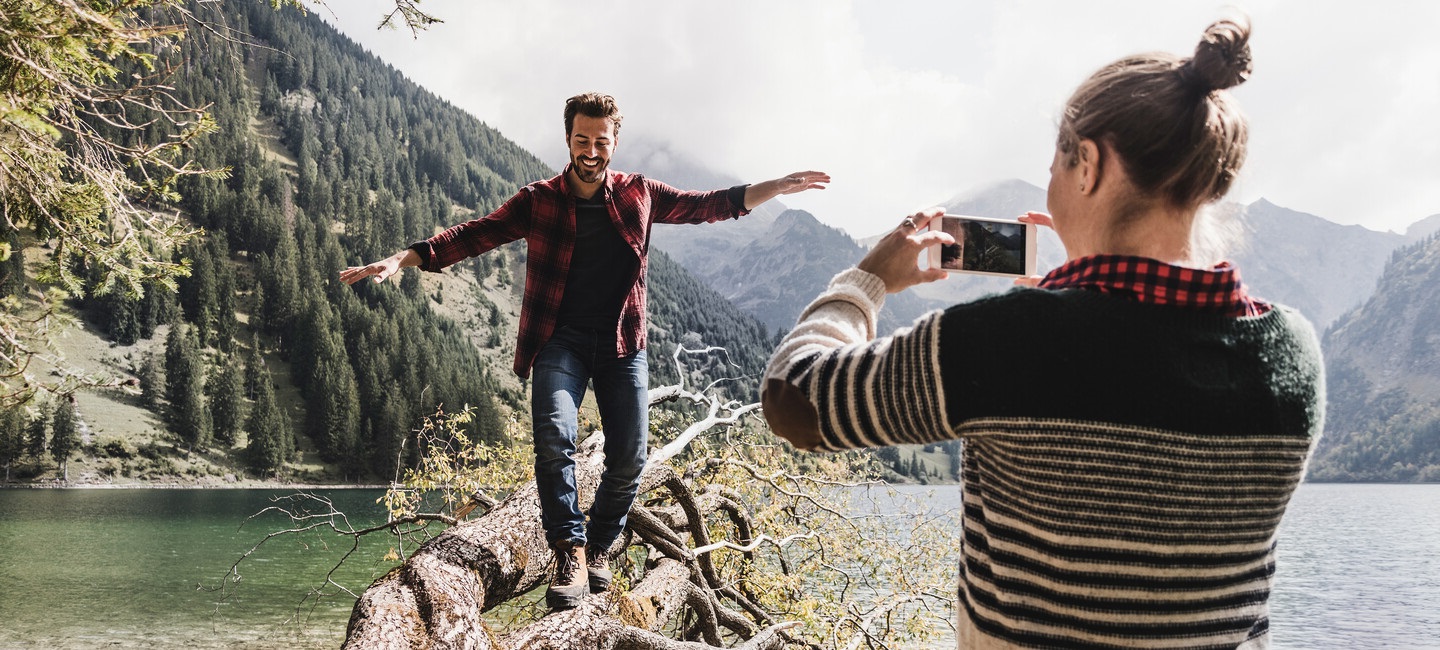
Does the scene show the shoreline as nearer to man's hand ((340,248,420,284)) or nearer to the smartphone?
man's hand ((340,248,420,284))

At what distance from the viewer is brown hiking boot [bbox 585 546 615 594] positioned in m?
4.49

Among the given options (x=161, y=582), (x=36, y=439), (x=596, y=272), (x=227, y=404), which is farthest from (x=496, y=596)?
(x=227, y=404)

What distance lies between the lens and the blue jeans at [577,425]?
4008 mm

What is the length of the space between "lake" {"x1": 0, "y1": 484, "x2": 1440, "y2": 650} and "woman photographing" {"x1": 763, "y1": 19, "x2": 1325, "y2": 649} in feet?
30.0

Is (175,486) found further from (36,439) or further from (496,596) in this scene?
(496,596)

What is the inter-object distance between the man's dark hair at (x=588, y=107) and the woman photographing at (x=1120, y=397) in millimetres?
3029

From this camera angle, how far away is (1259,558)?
1.32 meters

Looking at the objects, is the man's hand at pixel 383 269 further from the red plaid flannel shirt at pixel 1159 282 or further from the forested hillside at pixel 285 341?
the forested hillside at pixel 285 341

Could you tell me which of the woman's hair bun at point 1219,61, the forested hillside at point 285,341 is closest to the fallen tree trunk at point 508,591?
the woman's hair bun at point 1219,61

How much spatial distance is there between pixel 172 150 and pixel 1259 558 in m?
7.59

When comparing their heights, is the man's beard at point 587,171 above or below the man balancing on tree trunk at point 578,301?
above

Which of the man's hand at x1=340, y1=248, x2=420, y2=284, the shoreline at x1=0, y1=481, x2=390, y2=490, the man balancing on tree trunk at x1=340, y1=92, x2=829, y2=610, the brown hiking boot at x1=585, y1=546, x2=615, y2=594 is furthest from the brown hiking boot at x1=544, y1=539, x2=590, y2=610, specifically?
the shoreline at x1=0, y1=481, x2=390, y2=490

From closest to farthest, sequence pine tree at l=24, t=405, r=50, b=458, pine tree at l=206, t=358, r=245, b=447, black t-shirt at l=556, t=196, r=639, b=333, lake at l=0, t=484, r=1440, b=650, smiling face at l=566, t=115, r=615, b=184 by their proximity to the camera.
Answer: smiling face at l=566, t=115, r=615, b=184
black t-shirt at l=556, t=196, r=639, b=333
lake at l=0, t=484, r=1440, b=650
pine tree at l=24, t=405, r=50, b=458
pine tree at l=206, t=358, r=245, b=447

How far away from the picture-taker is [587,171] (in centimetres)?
417
